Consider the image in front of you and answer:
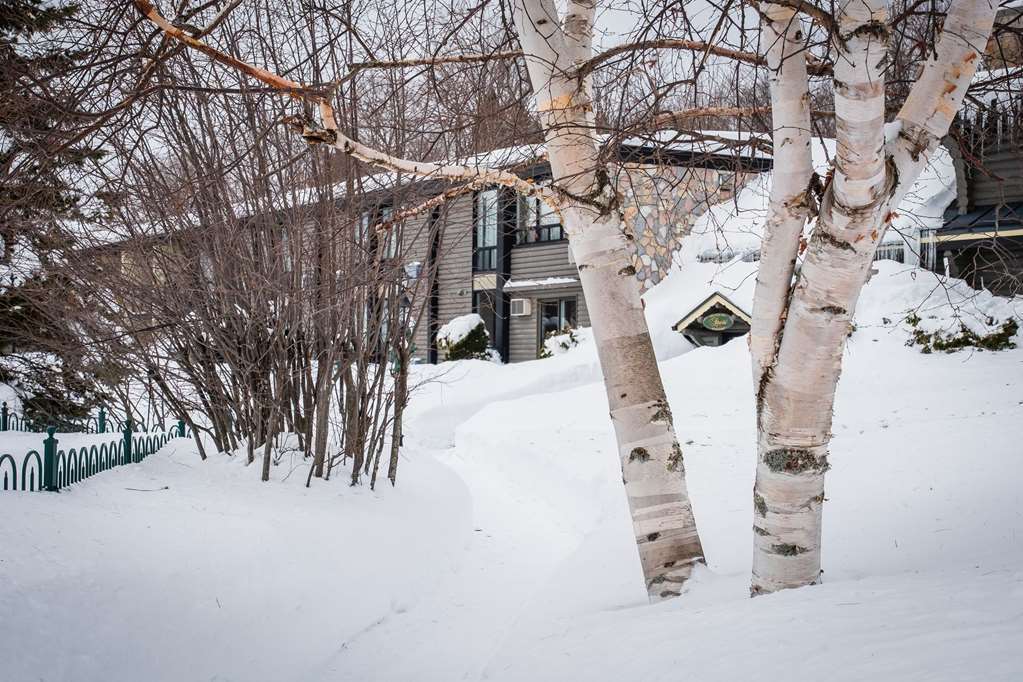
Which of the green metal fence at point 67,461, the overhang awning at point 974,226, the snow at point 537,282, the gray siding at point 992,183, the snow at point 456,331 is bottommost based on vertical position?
the green metal fence at point 67,461

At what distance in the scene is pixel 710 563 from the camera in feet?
19.9

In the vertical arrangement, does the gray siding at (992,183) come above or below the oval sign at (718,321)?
above

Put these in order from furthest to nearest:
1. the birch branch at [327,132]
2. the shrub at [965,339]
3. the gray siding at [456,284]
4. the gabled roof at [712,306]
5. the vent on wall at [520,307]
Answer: the gray siding at [456,284] → the vent on wall at [520,307] → the gabled roof at [712,306] → the shrub at [965,339] → the birch branch at [327,132]

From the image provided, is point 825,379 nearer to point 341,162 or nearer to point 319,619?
point 319,619

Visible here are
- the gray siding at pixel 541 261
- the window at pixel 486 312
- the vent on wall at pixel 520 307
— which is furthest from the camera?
the window at pixel 486 312

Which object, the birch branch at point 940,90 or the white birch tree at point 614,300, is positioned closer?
the birch branch at point 940,90

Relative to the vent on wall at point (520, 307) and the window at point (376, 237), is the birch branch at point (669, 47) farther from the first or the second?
the vent on wall at point (520, 307)

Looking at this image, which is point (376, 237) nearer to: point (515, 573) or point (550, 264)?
point (515, 573)

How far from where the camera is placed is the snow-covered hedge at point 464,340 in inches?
798

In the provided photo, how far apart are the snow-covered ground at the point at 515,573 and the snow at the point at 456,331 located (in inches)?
Answer: 369

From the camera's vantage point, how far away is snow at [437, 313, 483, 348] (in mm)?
20281

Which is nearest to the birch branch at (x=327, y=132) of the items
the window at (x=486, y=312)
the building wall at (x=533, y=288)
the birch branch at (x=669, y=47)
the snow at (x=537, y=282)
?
the birch branch at (x=669, y=47)

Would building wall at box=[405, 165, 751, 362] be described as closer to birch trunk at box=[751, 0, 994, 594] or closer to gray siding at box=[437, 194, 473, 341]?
gray siding at box=[437, 194, 473, 341]

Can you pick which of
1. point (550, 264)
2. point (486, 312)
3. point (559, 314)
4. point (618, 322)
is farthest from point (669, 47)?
point (486, 312)
